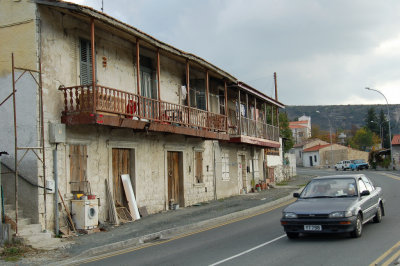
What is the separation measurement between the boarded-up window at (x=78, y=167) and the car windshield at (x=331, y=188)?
698 cm

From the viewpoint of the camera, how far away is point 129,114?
44.8 feet

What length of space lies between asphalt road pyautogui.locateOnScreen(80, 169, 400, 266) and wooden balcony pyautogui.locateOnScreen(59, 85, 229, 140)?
4.20 meters

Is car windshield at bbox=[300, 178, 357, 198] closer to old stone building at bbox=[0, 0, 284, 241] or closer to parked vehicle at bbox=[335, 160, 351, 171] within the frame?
old stone building at bbox=[0, 0, 284, 241]

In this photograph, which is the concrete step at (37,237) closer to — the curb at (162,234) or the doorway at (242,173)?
the curb at (162,234)

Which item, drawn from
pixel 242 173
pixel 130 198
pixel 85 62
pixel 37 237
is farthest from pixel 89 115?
pixel 242 173

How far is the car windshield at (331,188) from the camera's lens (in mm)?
10023

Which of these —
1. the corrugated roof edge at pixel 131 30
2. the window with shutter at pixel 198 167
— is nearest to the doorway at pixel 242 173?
the window with shutter at pixel 198 167

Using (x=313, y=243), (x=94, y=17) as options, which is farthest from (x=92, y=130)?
(x=313, y=243)

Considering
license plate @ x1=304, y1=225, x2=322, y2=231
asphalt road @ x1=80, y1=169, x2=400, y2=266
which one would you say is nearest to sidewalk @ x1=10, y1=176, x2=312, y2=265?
asphalt road @ x1=80, y1=169, x2=400, y2=266

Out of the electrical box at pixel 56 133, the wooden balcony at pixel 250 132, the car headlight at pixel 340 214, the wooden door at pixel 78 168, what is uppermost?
the wooden balcony at pixel 250 132

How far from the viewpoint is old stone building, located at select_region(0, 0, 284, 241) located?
478 inches

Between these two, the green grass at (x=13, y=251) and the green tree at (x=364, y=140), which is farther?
the green tree at (x=364, y=140)

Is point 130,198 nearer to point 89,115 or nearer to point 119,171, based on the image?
point 119,171

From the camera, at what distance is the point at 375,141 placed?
104m
